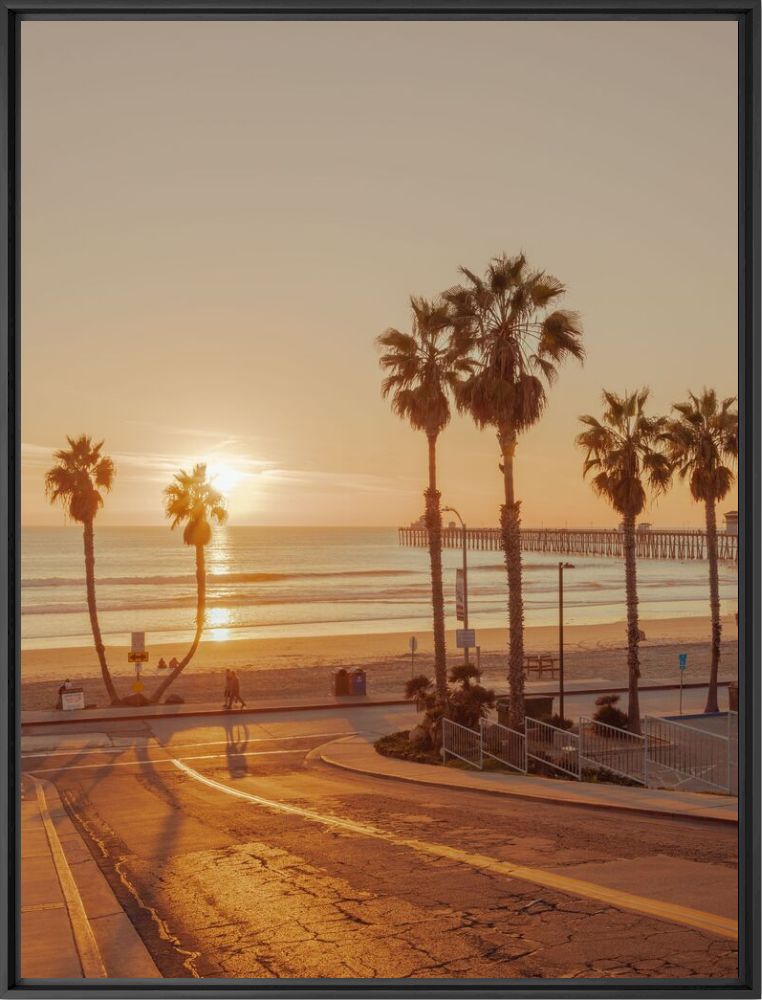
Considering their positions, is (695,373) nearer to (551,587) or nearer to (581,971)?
(581,971)

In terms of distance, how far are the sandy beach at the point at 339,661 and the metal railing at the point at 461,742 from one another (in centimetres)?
1293

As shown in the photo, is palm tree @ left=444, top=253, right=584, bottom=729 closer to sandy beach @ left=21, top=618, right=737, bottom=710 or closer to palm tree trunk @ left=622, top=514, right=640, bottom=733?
palm tree trunk @ left=622, top=514, right=640, bottom=733

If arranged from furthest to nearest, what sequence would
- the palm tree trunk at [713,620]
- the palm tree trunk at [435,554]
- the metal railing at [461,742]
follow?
the palm tree trunk at [713,620]
the palm tree trunk at [435,554]
the metal railing at [461,742]

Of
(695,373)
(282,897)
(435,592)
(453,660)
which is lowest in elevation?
(453,660)

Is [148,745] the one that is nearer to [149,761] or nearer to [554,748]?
[149,761]

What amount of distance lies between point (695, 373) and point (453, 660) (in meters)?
38.6

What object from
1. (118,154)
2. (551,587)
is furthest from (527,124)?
(551,587)

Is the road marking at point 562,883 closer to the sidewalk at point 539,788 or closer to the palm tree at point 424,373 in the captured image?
the sidewalk at point 539,788

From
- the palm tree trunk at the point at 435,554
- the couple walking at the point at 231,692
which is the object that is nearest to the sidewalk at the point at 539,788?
the palm tree trunk at the point at 435,554

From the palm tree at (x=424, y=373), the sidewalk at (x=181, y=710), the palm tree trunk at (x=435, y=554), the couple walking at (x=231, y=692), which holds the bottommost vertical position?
the sidewalk at (x=181, y=710)

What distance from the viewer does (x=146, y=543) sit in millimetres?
148250

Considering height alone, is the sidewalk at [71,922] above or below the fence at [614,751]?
above

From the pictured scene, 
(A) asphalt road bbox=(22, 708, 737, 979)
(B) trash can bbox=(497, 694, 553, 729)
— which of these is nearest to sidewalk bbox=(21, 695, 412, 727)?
(B) trash can bbox=(497, 694, 553, 729)

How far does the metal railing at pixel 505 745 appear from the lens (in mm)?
21703
